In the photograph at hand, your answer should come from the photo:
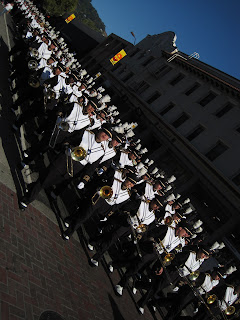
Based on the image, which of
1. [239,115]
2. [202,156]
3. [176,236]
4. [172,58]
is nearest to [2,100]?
[176,236]

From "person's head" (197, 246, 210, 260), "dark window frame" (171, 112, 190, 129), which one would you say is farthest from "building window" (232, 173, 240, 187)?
"person's head" (197, 246, 210, 260)

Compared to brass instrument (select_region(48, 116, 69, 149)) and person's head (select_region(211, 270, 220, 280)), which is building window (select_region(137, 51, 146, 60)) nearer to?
brass instrument (select_region(48, 116, 69, 149))

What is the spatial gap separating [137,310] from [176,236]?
276 centimetres

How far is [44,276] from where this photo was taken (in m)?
5.62

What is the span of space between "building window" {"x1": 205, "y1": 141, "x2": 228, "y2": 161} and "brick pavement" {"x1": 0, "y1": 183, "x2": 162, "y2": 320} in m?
16.8

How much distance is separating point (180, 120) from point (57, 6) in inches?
1931

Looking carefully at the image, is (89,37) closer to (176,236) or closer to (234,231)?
(234,231)

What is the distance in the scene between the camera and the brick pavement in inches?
184

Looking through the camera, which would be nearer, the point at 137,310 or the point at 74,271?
the point at 74,271

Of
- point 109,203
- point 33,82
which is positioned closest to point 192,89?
point 33,82

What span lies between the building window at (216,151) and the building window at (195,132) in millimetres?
2629

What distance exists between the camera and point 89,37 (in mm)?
58031

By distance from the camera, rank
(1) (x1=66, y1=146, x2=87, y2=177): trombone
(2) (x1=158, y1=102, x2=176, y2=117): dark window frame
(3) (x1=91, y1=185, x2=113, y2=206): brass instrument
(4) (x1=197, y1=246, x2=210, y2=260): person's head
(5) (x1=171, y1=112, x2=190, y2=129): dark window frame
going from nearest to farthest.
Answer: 1. (1) (x1=66, y1=146, x2=87, y2=177): trombone
2. (3) (x1=91, y1=185, x2=113, y2=206): brass instrument
3. (4) (x1=197, y1=246, x2=210, y2=260): person's head
4. (5) (x1=171, y1=112, x2=190, y2=129): dark window frame
5. (2) (x1=158, y1=102, x2=176, y2=117): dark window frame

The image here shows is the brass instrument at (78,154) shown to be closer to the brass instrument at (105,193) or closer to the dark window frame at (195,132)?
the brass instrument at (105,193)
